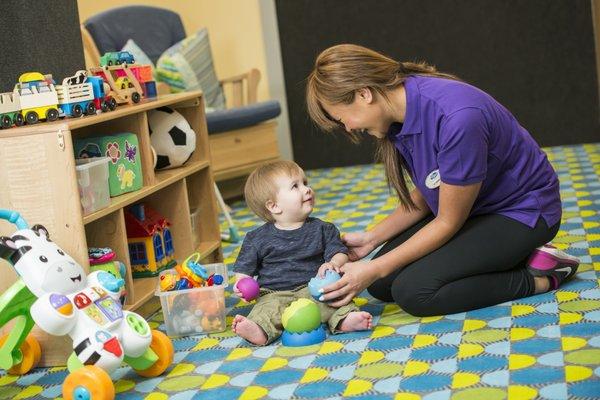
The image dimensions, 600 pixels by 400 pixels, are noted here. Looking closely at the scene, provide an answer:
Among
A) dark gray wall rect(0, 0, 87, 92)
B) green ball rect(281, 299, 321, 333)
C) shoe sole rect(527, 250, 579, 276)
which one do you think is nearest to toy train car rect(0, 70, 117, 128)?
dark gray wall rect(0, 0, 87, 92)

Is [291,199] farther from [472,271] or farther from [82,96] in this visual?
[82,96]

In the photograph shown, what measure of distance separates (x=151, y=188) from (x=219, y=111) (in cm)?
172

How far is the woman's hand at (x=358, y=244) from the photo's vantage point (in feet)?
8.36

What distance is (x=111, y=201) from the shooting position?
2.54m

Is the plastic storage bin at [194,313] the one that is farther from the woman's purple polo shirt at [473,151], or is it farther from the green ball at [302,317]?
the woman's purple polo shirt at [473,151]

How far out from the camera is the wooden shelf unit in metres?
2.26

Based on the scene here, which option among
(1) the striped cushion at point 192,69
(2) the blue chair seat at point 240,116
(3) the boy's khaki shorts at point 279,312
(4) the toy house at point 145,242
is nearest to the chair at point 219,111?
(2) the blue chair seat at point 240,116

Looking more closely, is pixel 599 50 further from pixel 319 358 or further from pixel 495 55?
pixel 319 358

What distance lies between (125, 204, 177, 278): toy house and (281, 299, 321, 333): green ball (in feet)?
2.40

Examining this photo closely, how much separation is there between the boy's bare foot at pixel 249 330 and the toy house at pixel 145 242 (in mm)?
673

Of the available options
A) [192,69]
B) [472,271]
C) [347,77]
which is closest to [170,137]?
[347,77]

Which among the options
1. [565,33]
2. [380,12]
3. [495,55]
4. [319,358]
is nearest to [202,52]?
[380,12]

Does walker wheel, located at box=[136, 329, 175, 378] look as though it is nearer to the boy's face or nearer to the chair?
the boy's face

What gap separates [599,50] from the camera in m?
4.70
